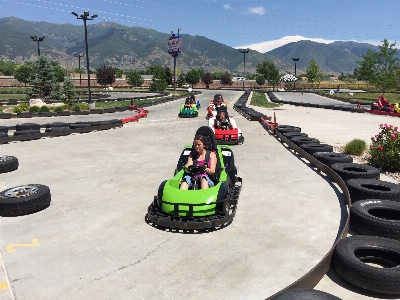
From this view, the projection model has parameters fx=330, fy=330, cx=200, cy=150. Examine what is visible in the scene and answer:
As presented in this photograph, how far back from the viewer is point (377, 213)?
6.50 metres

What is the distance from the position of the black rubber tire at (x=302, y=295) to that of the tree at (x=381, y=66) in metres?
52.0

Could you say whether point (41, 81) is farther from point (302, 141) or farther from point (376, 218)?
point (376, 218)

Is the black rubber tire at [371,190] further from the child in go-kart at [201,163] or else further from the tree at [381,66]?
the tree at [381,66]

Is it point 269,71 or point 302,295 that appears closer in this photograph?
point 302,295

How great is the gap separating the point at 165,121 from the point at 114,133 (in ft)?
18.5

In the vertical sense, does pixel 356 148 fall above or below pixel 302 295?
above

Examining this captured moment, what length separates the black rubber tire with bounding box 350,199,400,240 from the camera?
551 cm

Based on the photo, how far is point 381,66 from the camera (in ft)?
170

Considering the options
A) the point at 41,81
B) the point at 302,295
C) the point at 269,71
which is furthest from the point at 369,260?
the point at 269,71

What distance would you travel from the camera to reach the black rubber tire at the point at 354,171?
8.31 m

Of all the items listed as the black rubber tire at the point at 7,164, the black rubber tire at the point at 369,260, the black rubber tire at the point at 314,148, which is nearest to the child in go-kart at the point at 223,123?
the black rubber tire at the point at 314,148

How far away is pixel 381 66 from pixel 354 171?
51095 mm

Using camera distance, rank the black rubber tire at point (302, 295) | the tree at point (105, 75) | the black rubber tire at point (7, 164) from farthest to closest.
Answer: the tree at point (105, 75) < the black rubber tire at point (7, 164) < the black rubber tire at point (302, 295)

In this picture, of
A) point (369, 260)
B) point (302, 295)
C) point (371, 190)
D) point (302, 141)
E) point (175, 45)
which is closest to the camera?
point (302, 295)
